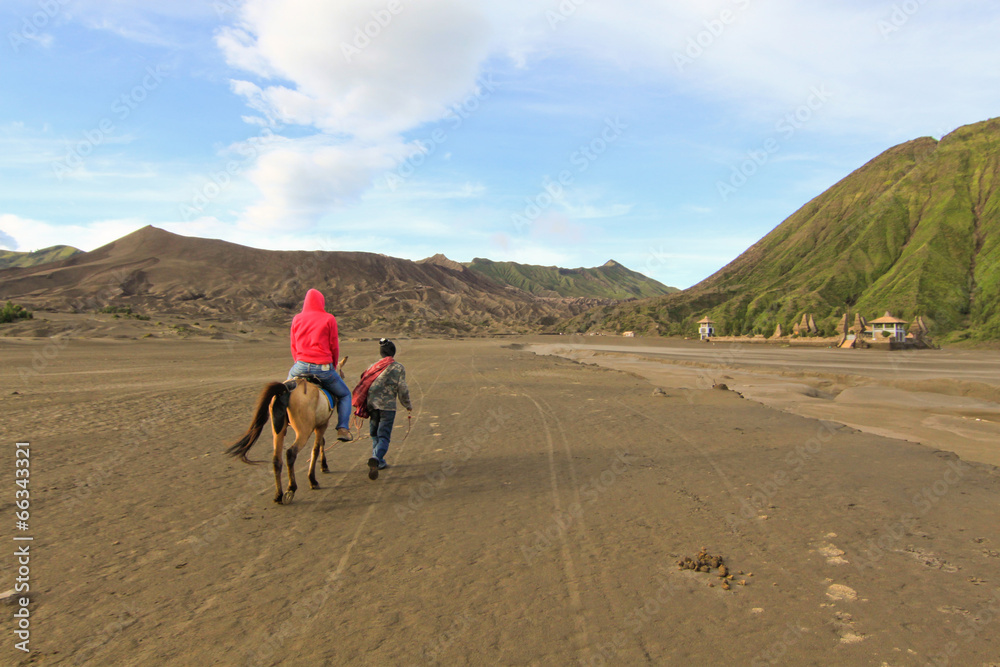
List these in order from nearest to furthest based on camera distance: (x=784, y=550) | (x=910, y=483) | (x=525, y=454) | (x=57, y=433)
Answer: (x=784, y=550) < (x=910, y=483) < (x=525, y=454) < (x=57, y=433)

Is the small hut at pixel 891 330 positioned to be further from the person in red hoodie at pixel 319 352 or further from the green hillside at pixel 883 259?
the person in red hoodie at pixel 319 352

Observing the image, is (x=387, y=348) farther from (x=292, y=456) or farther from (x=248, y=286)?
(x=248, y=286)

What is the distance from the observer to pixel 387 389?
7.88m

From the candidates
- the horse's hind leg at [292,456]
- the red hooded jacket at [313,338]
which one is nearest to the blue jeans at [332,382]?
the red hooded jacket at [313,338]

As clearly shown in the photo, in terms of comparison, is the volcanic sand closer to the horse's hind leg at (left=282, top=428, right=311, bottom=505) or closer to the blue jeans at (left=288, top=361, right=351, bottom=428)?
the horse's hind leg at (left=282, top=428, right=311, bottom=505)

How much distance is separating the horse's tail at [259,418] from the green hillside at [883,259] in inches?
3032

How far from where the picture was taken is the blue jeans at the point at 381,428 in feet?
25.9

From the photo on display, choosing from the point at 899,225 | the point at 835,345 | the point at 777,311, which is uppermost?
the point at 899,225

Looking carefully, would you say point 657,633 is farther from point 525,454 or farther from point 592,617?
point 525,454

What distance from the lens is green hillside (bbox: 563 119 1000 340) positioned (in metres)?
65.9

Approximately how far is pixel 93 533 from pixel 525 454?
21.3 feet

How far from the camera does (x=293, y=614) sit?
3.90 m

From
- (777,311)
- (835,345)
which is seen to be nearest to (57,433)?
(835,345)

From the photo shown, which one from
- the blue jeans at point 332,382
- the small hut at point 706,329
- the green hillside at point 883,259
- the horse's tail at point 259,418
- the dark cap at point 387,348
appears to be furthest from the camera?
the small hut at point 706,329
